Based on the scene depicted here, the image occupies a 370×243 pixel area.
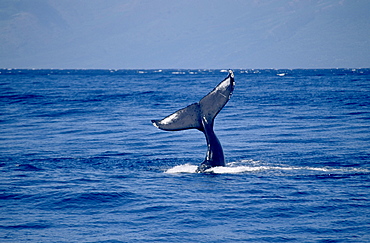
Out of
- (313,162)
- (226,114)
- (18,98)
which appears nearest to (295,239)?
(313,162)

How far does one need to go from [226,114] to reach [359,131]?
34.3ft

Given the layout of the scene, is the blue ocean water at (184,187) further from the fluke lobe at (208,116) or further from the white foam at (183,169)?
the fluke lobe at (208,116)

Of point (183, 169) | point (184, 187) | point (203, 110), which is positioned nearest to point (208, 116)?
point (203, 110)

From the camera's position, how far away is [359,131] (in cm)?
1928

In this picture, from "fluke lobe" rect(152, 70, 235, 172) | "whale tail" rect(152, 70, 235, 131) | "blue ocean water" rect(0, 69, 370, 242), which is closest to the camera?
"blue ocean water" rect(0, 69, 370, 242)

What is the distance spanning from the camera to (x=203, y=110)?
11812mm

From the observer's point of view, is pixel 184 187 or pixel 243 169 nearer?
pixel 184 187

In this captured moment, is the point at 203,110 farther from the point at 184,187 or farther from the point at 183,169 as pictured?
the point at 184,187

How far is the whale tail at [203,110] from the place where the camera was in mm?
11391

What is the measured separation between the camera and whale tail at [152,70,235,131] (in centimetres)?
1139

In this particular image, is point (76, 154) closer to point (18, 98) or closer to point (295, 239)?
point (295, 239)

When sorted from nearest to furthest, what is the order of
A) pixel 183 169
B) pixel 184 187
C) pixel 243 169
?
pixel 184 187 < pixel 243 169 < pixel 183 169

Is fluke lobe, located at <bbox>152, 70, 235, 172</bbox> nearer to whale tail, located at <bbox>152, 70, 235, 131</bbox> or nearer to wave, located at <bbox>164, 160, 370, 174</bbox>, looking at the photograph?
whale tail, located at <bbox>152, 70, 235, 131</bbox>

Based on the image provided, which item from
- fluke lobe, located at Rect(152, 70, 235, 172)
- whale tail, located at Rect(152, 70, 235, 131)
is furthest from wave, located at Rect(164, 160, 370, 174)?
whale tail, located at Rect(152, 70, 235, 131)
